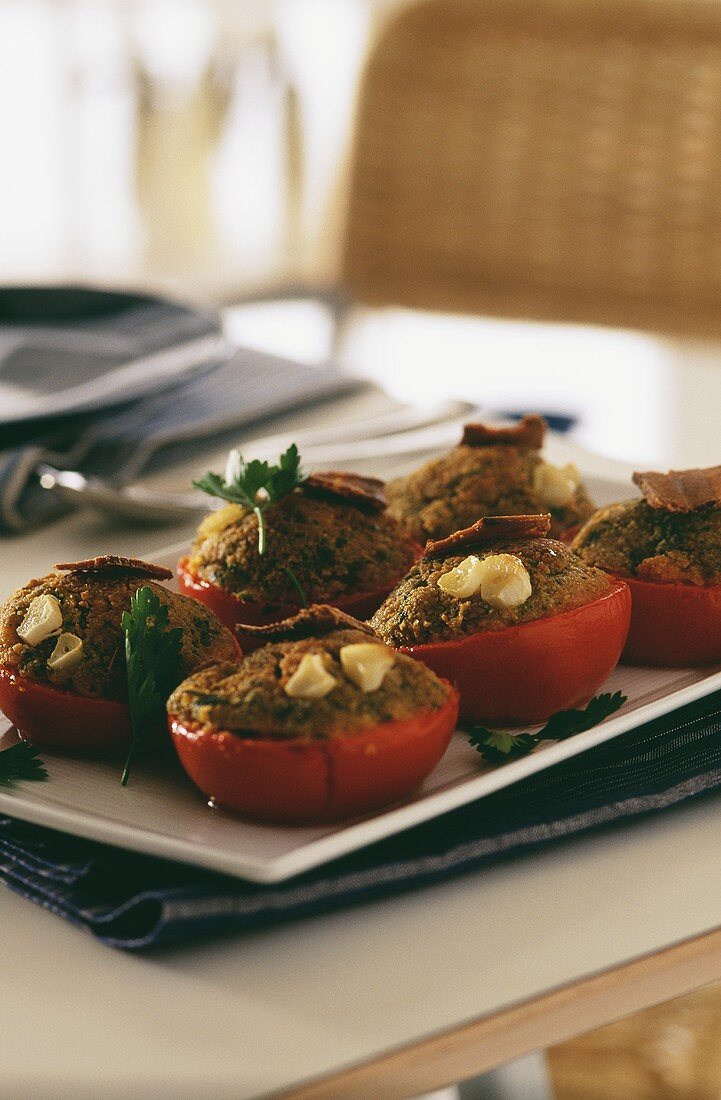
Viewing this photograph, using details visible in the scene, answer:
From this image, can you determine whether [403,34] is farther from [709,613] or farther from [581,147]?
[709,613]

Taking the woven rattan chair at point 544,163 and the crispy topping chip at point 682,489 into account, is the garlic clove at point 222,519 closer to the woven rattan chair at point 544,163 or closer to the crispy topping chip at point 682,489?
the crispy topping chip at point 682,489

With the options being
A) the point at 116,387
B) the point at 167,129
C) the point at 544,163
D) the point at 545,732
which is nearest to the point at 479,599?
the point at 545,732

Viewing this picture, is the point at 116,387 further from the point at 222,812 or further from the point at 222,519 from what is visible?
the point at 222,812

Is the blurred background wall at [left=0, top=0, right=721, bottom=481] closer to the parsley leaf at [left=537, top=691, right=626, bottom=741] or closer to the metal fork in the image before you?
the metal fork

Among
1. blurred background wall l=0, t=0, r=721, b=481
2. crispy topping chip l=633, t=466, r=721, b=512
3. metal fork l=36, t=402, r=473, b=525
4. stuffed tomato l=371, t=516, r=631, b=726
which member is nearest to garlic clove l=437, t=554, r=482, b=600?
stuffed tomato l=371, t=516, r=631, b=726

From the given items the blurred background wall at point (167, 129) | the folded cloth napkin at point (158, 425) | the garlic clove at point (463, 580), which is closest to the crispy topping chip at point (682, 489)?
the garlic clove at point (463, 580)

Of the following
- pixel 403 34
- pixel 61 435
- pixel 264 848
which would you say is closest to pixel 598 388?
pixel 61 435
